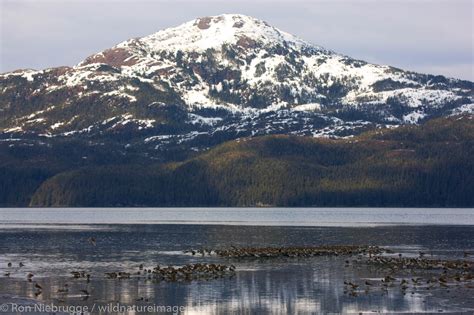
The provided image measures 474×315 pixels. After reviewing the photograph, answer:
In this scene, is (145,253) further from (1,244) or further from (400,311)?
(400,311)

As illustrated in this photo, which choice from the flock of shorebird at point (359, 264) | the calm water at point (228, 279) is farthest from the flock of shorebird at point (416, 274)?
the calm water at point (228, 279)

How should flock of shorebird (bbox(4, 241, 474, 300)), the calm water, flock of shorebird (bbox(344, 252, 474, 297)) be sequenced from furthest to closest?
flock of shorebird (bbox(4, 241, 474, 300)) → flock of shorebird (bbox(344, 252, 474, 297)) → the calm water

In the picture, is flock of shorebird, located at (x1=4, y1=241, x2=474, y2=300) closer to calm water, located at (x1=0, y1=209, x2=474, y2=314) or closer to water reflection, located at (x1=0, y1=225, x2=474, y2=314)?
calm water, located at (x1=0, y1=209, x2=474, y2=314)

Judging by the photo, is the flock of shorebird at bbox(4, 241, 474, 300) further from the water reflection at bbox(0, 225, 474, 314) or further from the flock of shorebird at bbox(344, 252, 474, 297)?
the water reflection at bbox(0, 225, 474, 314)

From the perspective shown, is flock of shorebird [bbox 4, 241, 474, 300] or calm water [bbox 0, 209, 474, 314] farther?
flock of shorebird [bbox 4, 241, 474, 300]

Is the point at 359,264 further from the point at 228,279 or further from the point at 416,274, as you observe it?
the point at 228,279

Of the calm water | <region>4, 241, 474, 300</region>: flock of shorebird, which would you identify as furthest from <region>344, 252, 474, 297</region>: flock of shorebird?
the calm water

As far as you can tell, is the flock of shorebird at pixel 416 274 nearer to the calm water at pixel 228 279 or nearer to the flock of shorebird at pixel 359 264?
the flock of shorebird at pixel 359 264

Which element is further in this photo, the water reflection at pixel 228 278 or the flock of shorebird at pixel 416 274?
the flock of shorebird at pixel 416 274

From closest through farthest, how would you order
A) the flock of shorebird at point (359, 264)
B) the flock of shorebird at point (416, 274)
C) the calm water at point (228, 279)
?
the calm water at point (228, 279) < the flock of shorebird at point (416, 274) < the flock of shorebird at point (359, 264)

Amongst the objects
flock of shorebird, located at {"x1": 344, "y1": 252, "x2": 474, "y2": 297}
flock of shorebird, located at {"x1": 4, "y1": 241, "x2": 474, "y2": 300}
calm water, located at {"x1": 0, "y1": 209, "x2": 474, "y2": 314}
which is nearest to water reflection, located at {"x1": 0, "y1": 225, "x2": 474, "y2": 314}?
calm water, located at {"x1": 0, "y1": 209, "x2": 474, "y2": 314}

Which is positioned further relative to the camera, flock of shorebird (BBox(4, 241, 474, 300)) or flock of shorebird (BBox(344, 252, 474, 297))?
flock of shorebird (BBox(4, 241, 474, 300))

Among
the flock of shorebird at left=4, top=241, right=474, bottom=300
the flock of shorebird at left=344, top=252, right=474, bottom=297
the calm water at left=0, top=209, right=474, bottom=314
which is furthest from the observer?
the flock of shorebird at left=4, top=241, right=474, bottom=300

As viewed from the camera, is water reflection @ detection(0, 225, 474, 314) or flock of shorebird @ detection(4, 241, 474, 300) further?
flock of shorebird @ detection(4, 241, 474, 300)
